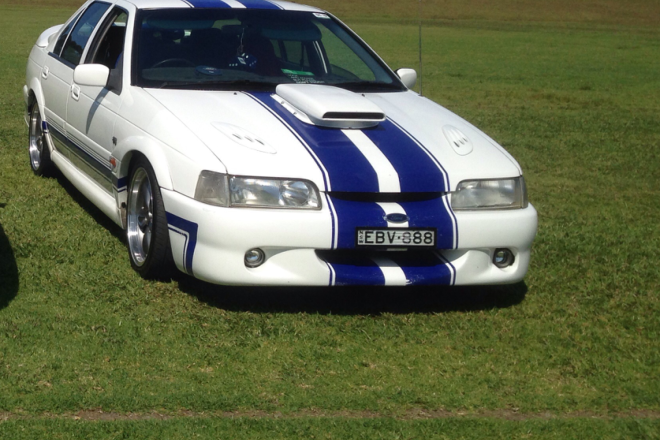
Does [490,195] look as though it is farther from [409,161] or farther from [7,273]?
[7,273]

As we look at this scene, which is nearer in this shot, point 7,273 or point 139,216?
point 7,273

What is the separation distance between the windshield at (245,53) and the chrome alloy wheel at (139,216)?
0.61 m

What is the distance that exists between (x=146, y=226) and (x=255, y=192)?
1003mm

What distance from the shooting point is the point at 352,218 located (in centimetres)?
484

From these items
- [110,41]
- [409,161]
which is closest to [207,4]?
[110,41]

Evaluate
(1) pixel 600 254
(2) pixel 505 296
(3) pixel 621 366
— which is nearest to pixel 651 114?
(1) pixel 600 254

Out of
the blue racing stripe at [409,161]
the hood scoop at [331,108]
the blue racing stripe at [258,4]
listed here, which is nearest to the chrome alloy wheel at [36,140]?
the blue racing stripe at [258,4]

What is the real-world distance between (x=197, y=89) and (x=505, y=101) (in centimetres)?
968

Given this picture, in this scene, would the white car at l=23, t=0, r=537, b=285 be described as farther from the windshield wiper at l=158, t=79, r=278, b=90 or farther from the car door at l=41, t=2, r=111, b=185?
the car door at l=41, t=2, r=111, b=185

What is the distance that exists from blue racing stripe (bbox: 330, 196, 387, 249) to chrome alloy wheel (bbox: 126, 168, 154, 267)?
115cm

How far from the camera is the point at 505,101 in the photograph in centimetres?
1491

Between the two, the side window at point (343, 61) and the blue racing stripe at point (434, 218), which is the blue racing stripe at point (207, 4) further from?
the blue racing stripe at point (434, 218)

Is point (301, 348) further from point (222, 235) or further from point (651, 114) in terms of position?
point (651, 114)

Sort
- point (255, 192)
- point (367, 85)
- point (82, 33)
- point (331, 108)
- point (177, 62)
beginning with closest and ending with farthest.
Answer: point (255, 192) → point (331, 108) → point (177, 62) → point (367, 85) → point (82, 33)
